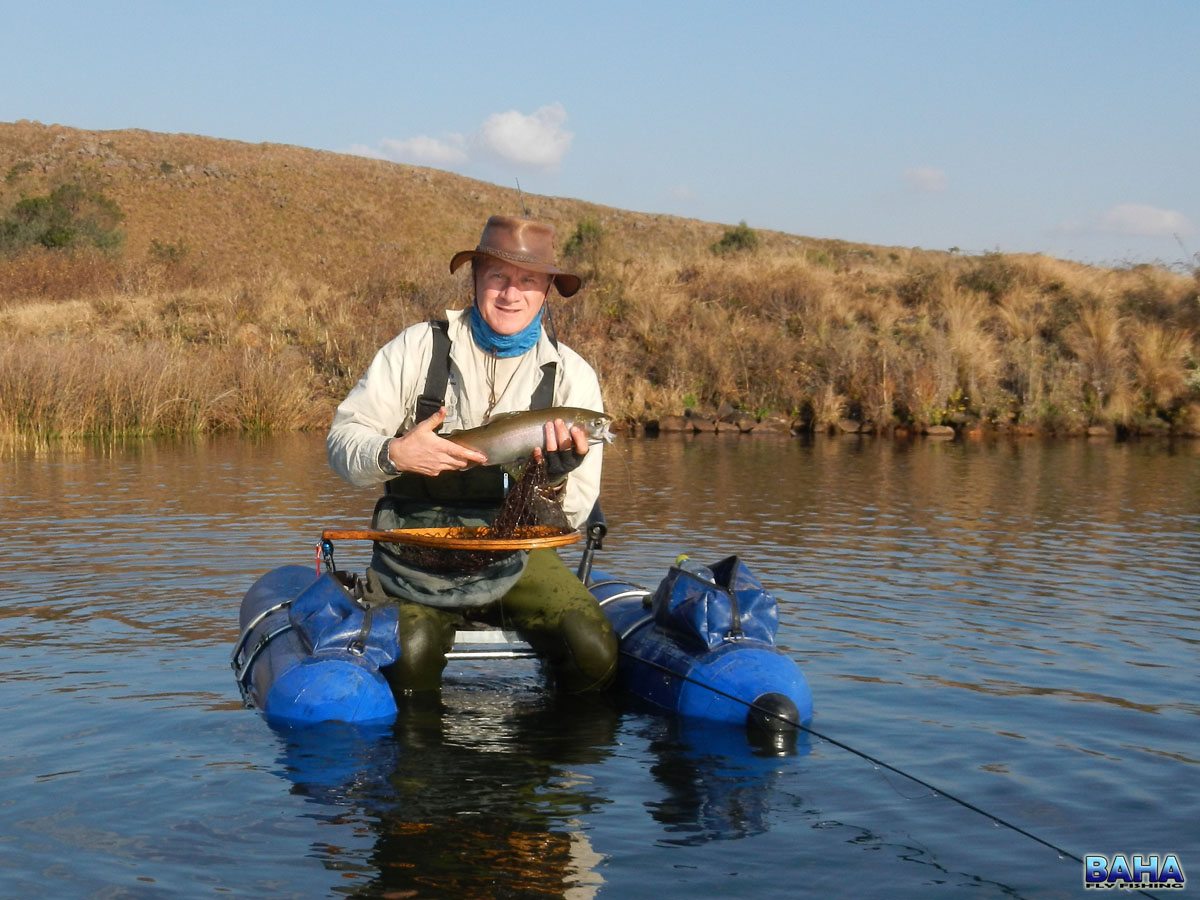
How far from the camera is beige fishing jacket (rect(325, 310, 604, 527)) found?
6.52 metres

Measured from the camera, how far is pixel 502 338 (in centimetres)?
666

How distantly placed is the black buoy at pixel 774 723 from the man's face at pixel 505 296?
7.23ft

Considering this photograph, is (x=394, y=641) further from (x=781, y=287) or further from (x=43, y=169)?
(x=43, y=169)

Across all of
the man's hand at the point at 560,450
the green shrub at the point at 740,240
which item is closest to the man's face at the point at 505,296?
the man's hand at the point at 560,450

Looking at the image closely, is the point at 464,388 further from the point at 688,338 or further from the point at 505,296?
the point at 688,338

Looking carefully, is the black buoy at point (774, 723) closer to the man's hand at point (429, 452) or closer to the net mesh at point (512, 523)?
the net mesh at point (512, 523)

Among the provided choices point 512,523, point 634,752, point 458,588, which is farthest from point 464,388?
point 634,752

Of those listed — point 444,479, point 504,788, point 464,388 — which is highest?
point 464,388

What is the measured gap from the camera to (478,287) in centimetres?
678

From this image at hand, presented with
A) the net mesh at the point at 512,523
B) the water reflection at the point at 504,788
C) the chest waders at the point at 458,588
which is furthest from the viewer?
the chest waders at the point at 458,588

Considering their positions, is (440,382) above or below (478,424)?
above

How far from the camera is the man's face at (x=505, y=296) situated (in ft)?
21.8

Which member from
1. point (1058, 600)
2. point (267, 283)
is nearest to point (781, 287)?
point (267, 283)

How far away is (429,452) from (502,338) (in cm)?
101
